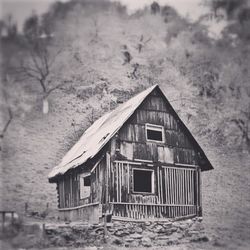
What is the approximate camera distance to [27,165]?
978 cm

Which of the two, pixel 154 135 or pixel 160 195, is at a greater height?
pixel 154 135

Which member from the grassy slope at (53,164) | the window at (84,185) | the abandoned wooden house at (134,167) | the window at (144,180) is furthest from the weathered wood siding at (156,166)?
the window at (84,185)

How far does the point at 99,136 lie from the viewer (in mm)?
11234

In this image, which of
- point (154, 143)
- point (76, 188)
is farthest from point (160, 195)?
point (76, 188)

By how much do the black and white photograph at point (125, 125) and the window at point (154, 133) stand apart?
3 cm

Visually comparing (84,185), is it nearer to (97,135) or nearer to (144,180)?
(97,135)

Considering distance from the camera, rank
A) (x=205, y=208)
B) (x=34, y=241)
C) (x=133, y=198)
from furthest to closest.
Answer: (x=205, y=208)
(x=133, y=198)
(x=34, y=241)

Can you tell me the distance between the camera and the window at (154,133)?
1163 centimetres

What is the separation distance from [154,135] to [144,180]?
4.03 feet

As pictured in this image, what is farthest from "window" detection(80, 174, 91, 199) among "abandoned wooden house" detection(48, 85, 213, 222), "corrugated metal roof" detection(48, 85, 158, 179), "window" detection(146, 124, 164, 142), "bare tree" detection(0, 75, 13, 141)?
"bare tree" detection(0, 75, 13, 141)

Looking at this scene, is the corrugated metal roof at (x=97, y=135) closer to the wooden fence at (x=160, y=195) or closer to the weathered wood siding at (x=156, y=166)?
the weathered wood siding at (x=156, y=166)

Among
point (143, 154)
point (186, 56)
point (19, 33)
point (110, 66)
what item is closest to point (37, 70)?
point (19, 33)

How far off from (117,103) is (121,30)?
1.78 m

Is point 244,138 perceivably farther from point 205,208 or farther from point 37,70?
point 37,70
